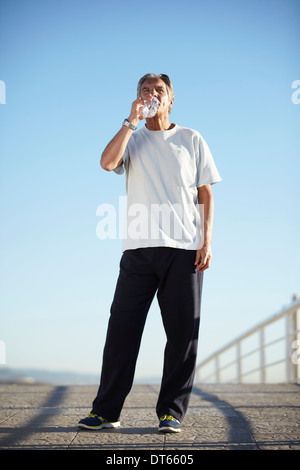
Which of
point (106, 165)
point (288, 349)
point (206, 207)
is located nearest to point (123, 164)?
point (106, 165)

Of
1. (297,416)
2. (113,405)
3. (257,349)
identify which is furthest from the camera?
(257,349)

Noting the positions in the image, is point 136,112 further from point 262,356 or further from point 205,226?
point 262,356

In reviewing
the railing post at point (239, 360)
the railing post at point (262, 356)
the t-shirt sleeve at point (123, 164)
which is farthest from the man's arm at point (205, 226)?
the railing post at point (239, 360)

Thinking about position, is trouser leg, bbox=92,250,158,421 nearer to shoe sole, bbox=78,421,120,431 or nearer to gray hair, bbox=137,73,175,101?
shoe sole, bbox=78,421,120,431

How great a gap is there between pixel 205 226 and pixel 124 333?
22.5 inches

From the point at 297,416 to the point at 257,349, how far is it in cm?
337

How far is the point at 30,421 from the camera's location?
8.09 ft

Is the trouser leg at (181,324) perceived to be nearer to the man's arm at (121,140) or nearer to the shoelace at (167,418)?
the shoelace at (167,418)

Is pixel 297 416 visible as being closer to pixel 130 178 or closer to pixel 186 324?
pixel 186 324

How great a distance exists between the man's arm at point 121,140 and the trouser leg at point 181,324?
47 cm

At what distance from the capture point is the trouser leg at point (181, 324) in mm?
2326

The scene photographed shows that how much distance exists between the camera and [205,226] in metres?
→ 2.42
